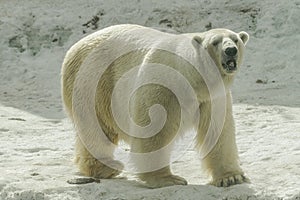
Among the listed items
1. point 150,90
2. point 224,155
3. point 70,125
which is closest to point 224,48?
point 150,90

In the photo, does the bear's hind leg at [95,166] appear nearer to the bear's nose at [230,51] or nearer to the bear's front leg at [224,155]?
the bear's front leg at [224,155]

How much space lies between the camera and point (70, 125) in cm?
714

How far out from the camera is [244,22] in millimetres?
10297

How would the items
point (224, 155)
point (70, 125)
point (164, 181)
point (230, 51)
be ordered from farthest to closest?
1. point (70, 125)
2. point (224, 155)
3. point (164, 181)
4. point (230, 51)

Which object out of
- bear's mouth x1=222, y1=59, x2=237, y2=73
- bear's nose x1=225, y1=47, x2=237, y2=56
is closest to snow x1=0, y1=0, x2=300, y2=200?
bear's mouth x1=222, y1=59, x2=237, y2=73

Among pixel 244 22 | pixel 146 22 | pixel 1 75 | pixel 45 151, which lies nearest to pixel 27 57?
pixel 1 75

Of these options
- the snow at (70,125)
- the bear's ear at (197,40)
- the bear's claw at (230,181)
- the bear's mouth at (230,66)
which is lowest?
the snow at (70,125)

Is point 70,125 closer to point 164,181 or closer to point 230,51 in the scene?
point 164,181

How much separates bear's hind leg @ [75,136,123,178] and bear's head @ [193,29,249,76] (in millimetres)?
1159

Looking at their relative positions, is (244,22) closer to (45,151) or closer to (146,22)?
(146,22)

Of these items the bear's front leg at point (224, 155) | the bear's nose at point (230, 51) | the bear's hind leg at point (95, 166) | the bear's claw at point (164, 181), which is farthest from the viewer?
the bear's hind leg at point (95, 166)

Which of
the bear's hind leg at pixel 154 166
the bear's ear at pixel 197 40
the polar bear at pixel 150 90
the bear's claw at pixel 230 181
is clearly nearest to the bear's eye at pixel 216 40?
the polar bear at pixel 150 90

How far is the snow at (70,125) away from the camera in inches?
181

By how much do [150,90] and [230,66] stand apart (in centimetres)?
56
